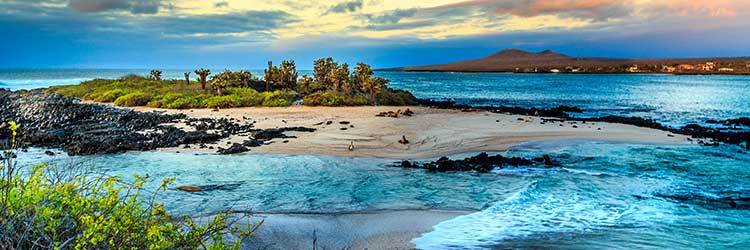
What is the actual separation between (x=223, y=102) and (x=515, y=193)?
95.9ft

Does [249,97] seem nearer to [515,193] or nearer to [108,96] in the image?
[108,96]

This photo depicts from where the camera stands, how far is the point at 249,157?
62.7ft

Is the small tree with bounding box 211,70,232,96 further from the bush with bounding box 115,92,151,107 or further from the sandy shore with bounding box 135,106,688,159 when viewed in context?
the sandy shore with bounding box 135,106,688,159

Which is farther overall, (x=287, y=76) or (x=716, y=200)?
(x=287, y=76)

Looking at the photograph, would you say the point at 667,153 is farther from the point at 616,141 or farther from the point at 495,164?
the point at 495,164

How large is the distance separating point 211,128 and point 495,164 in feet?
48.1

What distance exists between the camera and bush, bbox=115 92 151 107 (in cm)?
4064

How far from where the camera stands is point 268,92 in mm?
→ 45438

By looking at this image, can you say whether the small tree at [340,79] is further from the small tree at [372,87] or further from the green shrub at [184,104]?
the green shrub at [184,104]

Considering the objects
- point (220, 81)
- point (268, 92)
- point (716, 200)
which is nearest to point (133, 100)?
point (220, 81)

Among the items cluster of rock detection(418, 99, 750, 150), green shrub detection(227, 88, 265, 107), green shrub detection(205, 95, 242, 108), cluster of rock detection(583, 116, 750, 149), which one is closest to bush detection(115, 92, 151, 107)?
green shrub detection(205, 95, 242, 108)

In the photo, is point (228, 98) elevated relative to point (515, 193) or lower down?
elevated

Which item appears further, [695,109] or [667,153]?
[695,109]

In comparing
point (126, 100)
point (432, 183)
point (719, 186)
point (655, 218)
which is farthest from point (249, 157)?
point (126, 100)
